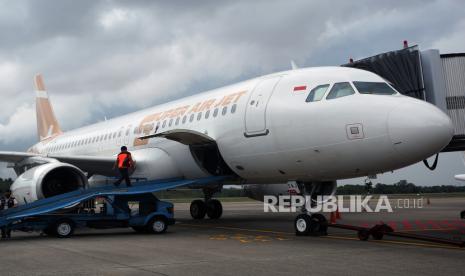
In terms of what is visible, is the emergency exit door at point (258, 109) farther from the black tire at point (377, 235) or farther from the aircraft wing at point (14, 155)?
the aircraft wing at point (14, 155)

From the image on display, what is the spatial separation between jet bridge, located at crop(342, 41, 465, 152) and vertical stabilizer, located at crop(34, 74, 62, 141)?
20.5 metres

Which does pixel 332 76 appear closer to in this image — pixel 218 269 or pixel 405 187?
pixel 218 269

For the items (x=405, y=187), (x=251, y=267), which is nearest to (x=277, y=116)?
(x=251, y=267)

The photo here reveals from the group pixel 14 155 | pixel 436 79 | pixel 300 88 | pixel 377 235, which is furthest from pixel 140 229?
pixel 436 79

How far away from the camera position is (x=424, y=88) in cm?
1324

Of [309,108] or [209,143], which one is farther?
[209,143]

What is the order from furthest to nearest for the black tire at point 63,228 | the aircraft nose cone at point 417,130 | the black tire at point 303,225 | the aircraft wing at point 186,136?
the aircraft wing at point 186,136, the black tire at point 63,228, the black tire at point 303,225, the aircraft nose cone at point 417,130

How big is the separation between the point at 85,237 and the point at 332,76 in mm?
6682

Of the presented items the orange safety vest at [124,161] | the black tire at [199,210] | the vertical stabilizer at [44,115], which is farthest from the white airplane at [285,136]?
the vertical stabilizer at [44,115]

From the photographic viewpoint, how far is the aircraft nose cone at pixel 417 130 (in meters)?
9.36

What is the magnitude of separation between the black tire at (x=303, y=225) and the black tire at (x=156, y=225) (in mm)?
3500

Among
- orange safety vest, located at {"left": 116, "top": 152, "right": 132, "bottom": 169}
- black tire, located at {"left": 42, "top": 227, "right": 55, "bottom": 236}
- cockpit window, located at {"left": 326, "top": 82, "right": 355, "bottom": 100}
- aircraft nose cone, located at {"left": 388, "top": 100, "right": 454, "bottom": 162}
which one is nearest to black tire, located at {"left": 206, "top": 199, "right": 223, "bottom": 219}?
orange safety vest, located at {"left": 116, "top": 152, "right": 132, "bottom": 169}

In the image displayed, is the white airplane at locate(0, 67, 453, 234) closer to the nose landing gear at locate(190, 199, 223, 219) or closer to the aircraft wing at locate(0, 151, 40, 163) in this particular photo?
the aircraft wing at locate(0, 151, 40, 163)

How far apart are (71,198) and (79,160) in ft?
12.0
